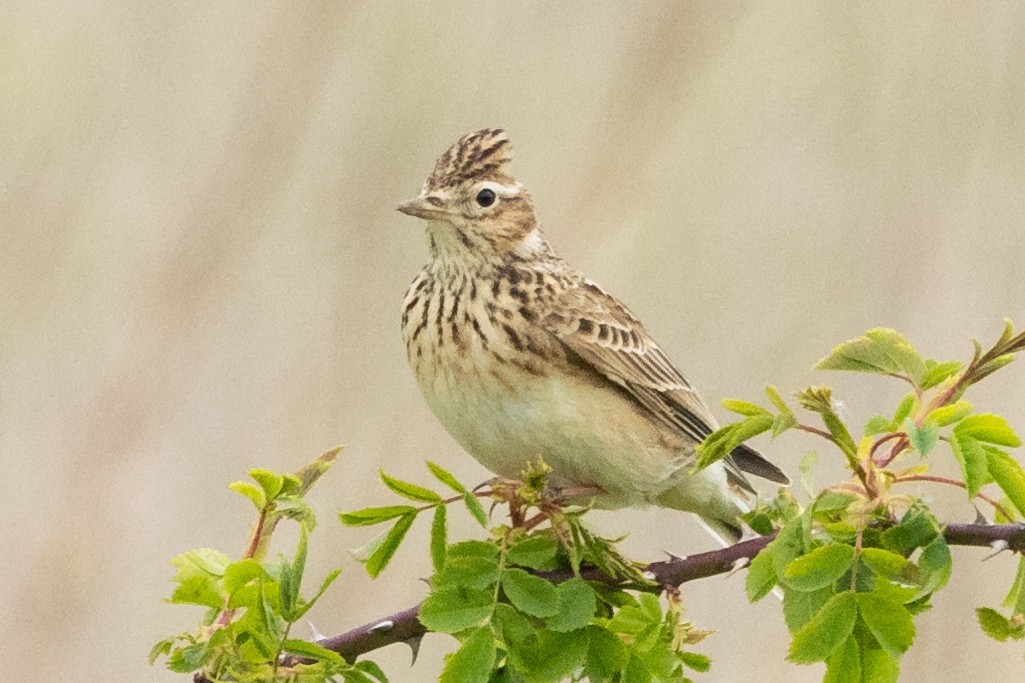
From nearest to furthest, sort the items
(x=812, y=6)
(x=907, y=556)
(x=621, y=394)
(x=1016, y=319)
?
(x=907, y=556) < (x=621, y=394) < (x=1016, y=319) < (x=812, y=6)

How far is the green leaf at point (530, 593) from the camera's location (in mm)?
2156

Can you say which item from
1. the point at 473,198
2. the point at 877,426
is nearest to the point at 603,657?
the point at 877,426

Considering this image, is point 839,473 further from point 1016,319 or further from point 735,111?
point 735,111

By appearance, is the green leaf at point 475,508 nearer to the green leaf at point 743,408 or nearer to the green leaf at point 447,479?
the green leaf at point 447,479

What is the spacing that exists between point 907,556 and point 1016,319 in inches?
163

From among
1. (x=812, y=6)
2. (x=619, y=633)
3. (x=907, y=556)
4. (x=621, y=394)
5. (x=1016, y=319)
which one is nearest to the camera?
(x=907, y=556)

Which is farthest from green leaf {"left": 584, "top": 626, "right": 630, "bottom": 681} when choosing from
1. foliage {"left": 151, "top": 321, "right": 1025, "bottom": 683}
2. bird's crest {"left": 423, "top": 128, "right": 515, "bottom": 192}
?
bird's crest {"left": 423, "top": 128, "right": 515, "bottom": 192}

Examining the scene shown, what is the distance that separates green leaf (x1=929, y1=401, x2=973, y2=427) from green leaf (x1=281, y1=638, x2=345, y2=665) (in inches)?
38.0

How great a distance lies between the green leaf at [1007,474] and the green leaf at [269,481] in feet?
3.55

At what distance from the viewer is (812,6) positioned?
Answer: 20.7 feet

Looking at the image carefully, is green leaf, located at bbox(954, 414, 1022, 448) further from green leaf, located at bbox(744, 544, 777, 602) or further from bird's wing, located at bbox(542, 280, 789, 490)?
bird's wing, located at bbox(542, 280, 789, 490)

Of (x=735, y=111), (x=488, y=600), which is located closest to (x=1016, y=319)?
→ (x=735, y=111)

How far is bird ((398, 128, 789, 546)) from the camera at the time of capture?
3691mm

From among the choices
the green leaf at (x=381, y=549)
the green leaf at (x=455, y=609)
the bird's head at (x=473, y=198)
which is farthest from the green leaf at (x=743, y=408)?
the bird's head at (x=473, y=198)
